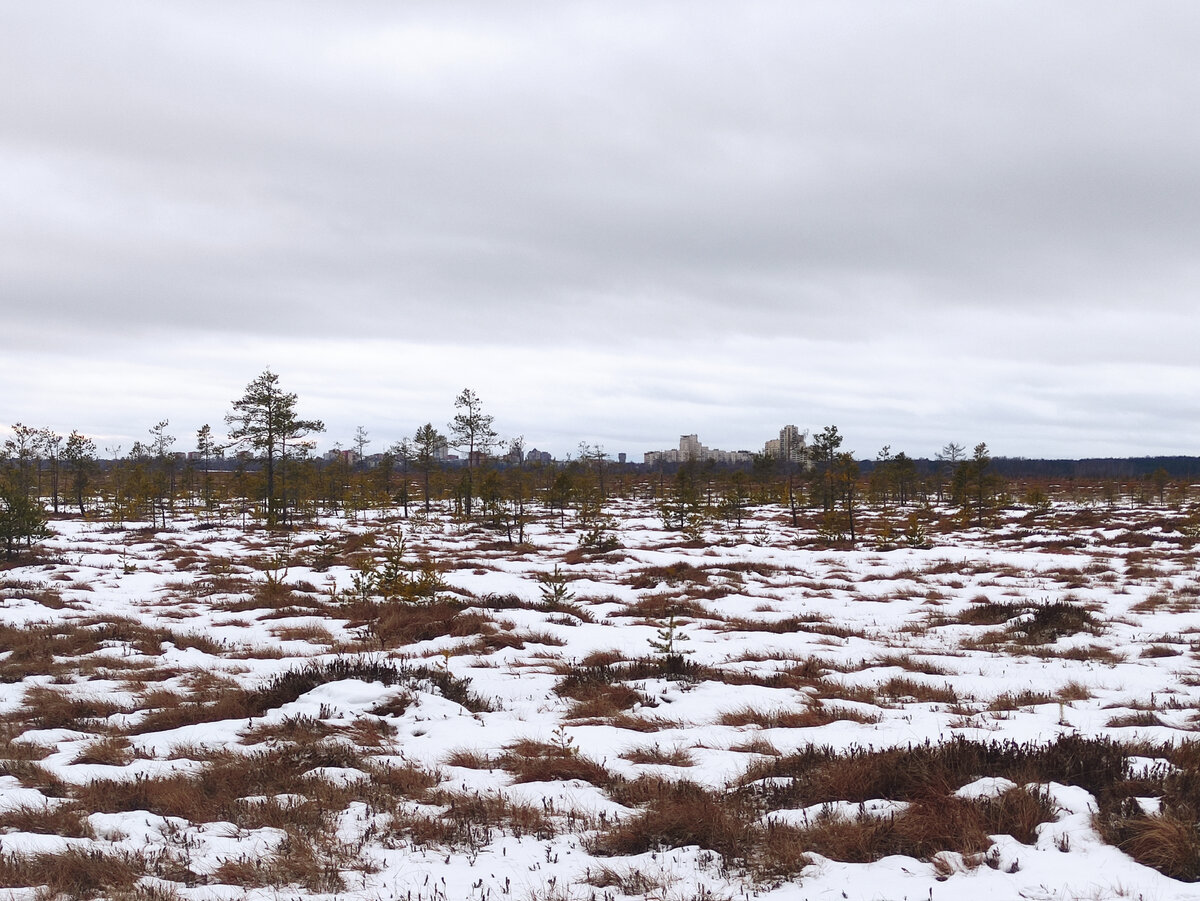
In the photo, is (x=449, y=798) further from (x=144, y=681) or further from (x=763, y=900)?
(x=144, y=681)

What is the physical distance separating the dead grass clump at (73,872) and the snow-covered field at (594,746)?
0.02 m

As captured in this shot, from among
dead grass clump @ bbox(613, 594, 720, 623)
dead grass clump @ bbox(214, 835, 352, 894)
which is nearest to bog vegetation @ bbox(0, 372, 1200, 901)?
dead grass clump @ bbox(214, 835, 352, 894)

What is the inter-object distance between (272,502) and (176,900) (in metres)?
33.8

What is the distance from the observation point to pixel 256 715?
6.98 m

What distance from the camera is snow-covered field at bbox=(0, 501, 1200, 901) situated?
3721 millimetres

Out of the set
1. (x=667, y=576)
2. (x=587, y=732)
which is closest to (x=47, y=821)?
(x=587, y=732)

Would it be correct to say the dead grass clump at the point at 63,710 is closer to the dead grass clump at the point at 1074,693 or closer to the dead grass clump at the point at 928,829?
the dead grass clump at the point at 928,829

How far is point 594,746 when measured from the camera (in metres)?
6.04

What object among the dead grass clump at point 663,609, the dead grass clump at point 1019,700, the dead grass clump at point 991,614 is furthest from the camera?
the dead grass clump at point 663,609

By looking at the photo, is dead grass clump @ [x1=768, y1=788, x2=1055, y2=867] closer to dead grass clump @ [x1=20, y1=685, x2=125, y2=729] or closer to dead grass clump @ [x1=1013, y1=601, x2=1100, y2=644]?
dead grass clump @ [x1=20, y1=685, x2=125, y2=729]

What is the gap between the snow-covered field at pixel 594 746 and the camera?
372 centimetres

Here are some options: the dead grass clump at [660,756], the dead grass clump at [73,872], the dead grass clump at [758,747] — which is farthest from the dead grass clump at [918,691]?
the dead grass clump at [73,872]

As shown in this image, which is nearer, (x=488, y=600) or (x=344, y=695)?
(x=344, y=695)

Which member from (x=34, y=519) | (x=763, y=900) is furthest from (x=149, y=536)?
(x=763, y=900)
